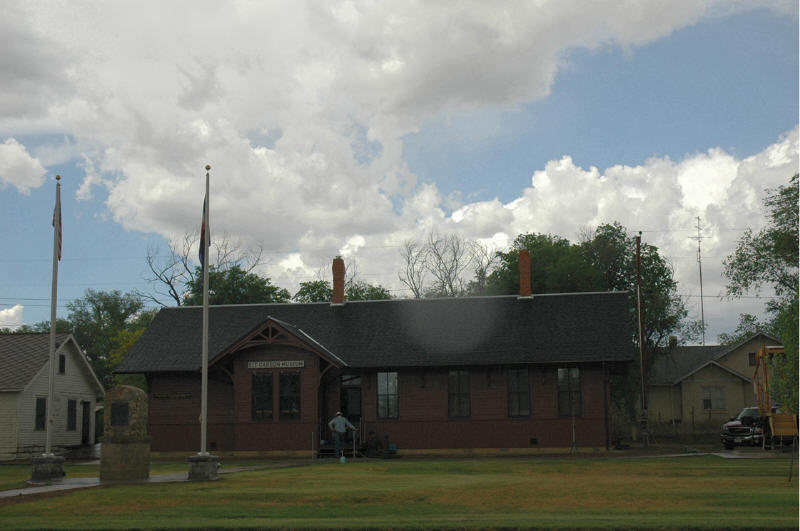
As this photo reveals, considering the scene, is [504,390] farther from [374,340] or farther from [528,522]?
[528,522]

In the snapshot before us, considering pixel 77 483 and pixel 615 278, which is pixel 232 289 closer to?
pixel 615 278

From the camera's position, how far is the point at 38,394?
4347 centimetres

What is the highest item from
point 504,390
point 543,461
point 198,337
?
point 198,337

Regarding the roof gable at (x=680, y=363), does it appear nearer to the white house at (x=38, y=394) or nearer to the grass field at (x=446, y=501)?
the white house at (x=38, y=394)

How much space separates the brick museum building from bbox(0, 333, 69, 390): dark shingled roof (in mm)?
6601

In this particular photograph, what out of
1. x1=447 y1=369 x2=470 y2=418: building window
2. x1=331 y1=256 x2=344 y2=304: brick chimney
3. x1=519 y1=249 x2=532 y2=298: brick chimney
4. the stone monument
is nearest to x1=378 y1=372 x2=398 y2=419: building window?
x1=447 y1=369 x2=470 y2=418: building window

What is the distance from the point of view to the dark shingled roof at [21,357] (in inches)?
1645

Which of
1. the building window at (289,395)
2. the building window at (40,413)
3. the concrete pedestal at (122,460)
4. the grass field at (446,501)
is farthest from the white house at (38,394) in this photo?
the grass field at (446,501)

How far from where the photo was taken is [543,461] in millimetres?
29078

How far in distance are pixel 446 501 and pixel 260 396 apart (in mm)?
21091

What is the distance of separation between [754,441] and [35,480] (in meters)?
27.3

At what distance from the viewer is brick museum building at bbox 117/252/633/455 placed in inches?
1398

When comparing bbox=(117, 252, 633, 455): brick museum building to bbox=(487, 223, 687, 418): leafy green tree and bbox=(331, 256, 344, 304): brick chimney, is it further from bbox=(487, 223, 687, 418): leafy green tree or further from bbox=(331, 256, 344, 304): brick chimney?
bbox=(487, 223, 687, 418): leafy green tree

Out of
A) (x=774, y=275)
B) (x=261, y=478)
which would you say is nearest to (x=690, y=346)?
(x=774, y=275)
